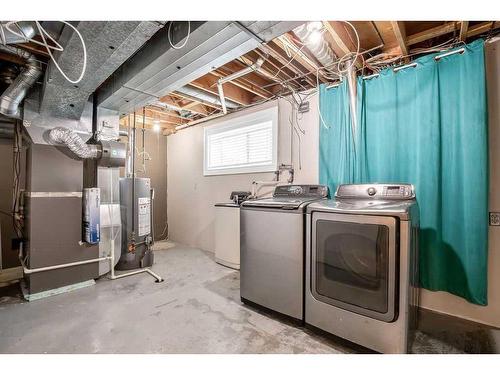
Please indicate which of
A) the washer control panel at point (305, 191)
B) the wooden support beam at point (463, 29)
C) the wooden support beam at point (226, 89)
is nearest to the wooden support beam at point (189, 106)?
the wooden support beam at point (226, 89)

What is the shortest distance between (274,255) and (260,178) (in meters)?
1.63

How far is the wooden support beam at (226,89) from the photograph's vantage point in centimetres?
298

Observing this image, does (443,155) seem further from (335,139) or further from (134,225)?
(134,225)

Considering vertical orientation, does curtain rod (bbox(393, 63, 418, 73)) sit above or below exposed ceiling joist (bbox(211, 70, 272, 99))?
below

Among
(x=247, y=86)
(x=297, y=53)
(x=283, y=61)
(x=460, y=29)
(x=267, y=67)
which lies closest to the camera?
(x=460, y=29)

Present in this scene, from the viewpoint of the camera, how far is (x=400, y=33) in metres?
1.80

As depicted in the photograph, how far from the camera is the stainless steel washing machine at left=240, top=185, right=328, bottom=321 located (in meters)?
1.83

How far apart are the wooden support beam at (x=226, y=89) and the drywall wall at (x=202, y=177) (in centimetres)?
21

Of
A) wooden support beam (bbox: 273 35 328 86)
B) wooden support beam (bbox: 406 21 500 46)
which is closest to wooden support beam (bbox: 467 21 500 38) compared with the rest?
wooden support beam (bbox: 406 21 500 46)

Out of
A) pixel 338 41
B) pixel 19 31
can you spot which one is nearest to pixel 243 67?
pixel 338 41

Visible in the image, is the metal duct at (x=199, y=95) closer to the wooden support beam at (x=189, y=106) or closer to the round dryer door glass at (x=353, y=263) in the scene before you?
the wooden support beam at (x=189, y=106)

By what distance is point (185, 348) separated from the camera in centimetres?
158

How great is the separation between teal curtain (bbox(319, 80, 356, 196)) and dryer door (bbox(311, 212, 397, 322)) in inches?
37.3

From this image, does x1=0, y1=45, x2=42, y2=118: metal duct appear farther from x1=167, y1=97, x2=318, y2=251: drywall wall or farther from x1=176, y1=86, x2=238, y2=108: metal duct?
x1=167, y1=97, x2=318, y2=251: drywall wall
